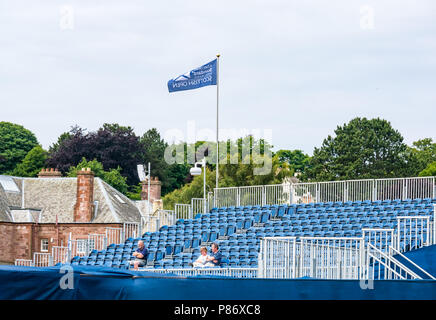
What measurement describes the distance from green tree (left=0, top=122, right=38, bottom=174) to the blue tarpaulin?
78.5m

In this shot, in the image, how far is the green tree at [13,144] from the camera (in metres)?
90.5

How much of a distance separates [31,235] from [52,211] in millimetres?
3767

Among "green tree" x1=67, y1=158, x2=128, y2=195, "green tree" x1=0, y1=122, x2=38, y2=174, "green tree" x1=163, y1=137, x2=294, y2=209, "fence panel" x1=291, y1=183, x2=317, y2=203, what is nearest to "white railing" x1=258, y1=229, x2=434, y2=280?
"fence panel" x1=291, y1=183, x2=317, y2=203

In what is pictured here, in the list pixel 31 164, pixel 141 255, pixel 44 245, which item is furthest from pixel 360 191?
pixel 31 164

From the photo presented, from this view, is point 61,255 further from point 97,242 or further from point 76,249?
point 76,249

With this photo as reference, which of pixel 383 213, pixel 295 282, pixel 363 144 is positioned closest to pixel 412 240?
pixel 383 213

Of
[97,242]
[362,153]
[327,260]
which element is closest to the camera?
[327,260]

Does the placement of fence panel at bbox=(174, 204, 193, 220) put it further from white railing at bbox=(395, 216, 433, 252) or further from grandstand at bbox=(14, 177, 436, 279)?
white railing at bbox=(395, 216, 433, 252)

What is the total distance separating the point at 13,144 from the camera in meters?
92.5

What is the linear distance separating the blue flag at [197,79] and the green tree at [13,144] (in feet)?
179
